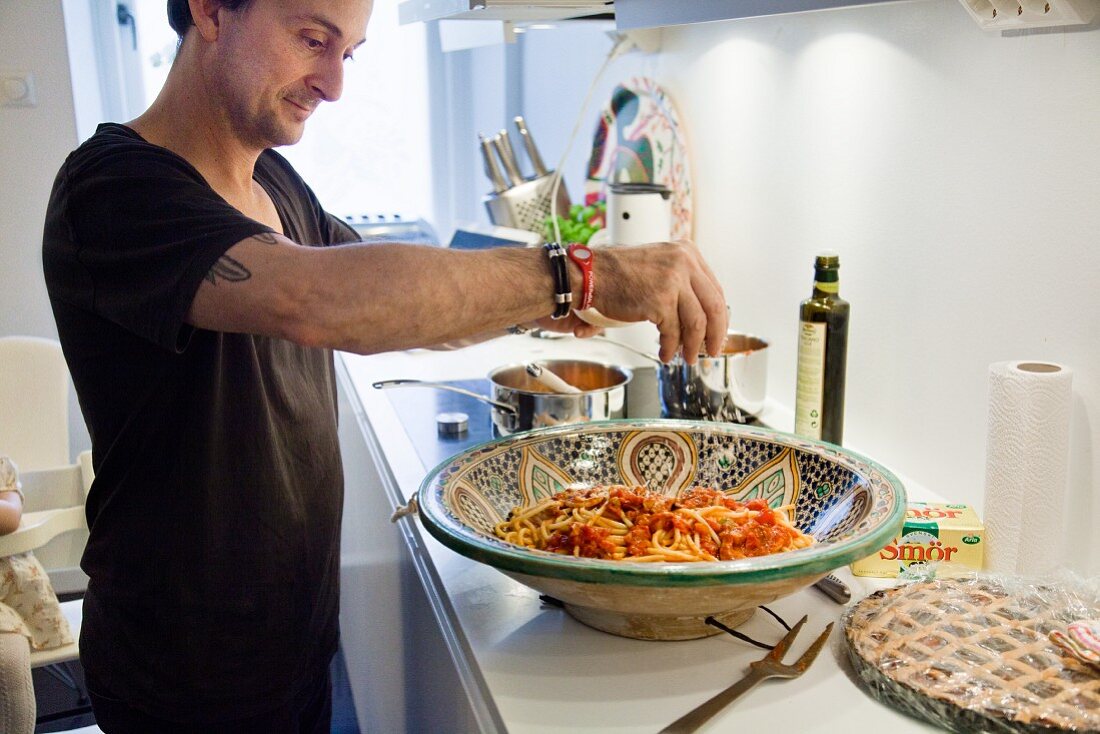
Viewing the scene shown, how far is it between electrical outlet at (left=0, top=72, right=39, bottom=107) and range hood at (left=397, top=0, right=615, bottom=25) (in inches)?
71.1

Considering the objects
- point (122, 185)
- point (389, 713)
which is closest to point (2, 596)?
point (389, 713)

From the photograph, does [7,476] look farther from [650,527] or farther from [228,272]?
[650,527]

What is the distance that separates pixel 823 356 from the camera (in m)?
1.38

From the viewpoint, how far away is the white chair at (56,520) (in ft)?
6.38

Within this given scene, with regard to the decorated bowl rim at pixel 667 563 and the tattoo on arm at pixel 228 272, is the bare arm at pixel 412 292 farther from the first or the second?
the decorated bowl rim at pixel 667 563

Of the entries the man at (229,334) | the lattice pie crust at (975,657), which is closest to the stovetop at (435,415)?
the man at (229,334)

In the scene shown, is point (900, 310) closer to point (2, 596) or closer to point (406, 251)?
point (406, 251)

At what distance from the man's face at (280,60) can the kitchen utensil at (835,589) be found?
78cm

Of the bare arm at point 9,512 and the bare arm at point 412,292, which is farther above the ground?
the bare arm at point 412,292

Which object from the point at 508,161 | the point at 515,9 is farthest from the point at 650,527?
the point at 508,161

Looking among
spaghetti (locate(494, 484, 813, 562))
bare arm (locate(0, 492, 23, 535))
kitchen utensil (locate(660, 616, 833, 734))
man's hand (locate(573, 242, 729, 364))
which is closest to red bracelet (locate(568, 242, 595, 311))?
man's hand (locate(573, 242, 729, 364))

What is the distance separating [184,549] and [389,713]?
675 mm

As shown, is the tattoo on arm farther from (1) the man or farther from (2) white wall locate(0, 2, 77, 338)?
(2) white wall locate(0, 2, 77, 338)

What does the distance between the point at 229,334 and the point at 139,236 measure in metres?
0.21
